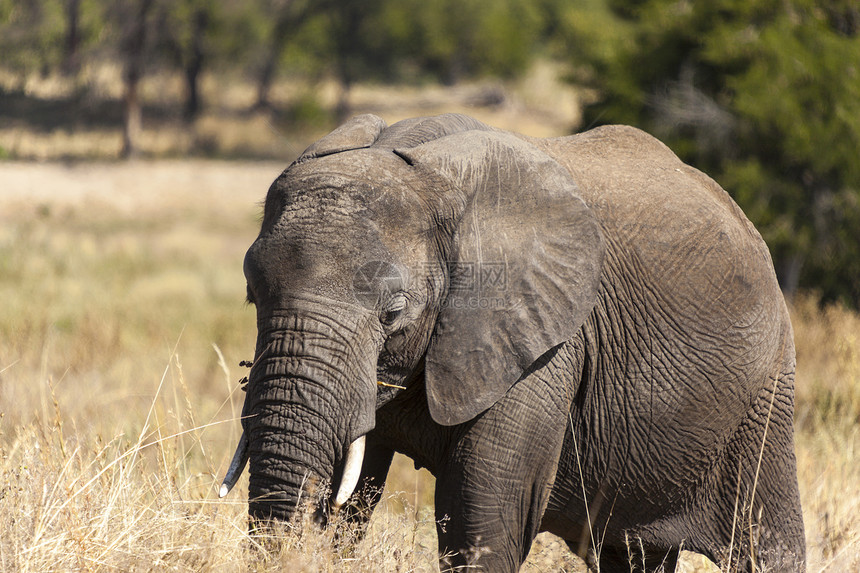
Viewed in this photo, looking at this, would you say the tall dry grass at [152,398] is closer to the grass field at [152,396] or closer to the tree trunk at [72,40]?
the grass field at [152,396]

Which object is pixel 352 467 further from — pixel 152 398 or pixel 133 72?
pixel 133 72

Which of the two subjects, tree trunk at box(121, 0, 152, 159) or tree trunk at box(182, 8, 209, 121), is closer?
tree trunk at box(121, 0, 152, 159)

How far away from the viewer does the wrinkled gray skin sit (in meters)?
2.91

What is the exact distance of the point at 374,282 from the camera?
292 cm

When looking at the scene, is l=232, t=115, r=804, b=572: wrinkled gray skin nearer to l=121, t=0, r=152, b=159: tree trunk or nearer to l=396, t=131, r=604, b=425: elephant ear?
l=396, t=131, r=604, b=425: elephant ear

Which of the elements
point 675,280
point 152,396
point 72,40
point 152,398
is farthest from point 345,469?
point 72,40

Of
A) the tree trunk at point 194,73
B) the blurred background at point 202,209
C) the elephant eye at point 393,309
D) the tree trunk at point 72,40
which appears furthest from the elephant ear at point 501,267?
the tree trunk at point 194,73

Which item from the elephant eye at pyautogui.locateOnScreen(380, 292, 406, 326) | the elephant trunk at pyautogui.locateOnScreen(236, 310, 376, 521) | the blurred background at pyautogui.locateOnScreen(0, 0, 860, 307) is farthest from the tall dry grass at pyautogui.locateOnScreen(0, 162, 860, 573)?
the blurred background at pyautogui.locateOnScreen(0, 0, 860, 307)

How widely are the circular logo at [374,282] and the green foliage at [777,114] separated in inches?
367

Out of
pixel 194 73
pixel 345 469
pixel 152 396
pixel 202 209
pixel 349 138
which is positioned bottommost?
pixel 202 209

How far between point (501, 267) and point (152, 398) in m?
4.88

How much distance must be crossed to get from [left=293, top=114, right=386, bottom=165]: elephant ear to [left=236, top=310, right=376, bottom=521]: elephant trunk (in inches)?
23.8

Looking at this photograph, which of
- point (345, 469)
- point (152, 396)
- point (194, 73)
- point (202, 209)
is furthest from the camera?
point (194, 73)

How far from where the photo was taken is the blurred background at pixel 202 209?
348 centimetres
